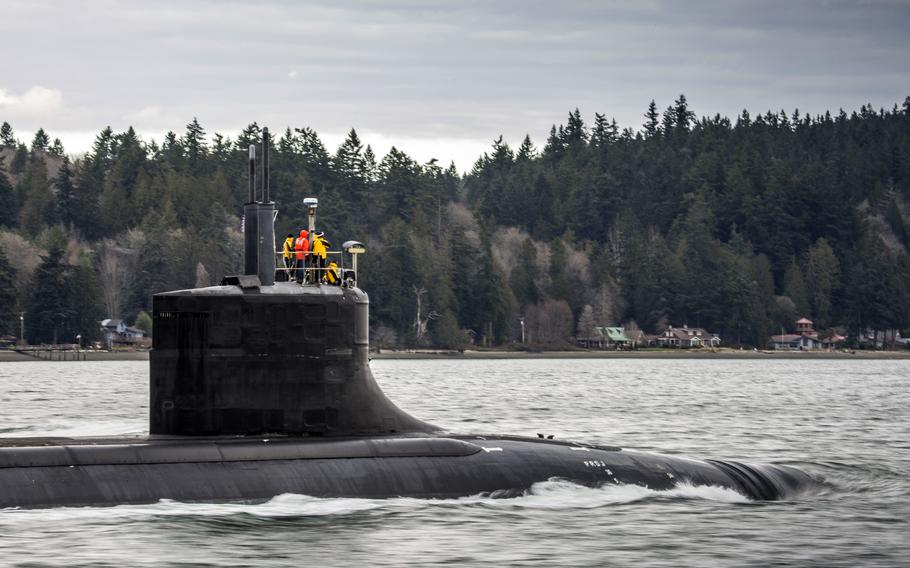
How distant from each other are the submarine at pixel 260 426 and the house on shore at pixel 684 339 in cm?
15244

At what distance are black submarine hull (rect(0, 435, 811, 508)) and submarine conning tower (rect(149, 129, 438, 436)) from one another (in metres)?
0.42

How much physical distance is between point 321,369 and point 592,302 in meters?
159

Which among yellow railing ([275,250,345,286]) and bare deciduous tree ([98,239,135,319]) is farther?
bare deciduous tree ([98,239,135,319])

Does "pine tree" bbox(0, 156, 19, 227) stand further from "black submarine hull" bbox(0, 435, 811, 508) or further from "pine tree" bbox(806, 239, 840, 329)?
"black submarine hull" bbox(0, 435, 811, 508)

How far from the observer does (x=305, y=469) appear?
23484 mm

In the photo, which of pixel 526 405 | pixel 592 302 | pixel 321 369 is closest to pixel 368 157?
pixel 592 302

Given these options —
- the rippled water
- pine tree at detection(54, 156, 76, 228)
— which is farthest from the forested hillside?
the rippled water

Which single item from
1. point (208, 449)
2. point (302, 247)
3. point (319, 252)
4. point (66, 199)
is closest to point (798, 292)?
point (66, 199)

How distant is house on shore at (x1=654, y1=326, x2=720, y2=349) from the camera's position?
176 metres

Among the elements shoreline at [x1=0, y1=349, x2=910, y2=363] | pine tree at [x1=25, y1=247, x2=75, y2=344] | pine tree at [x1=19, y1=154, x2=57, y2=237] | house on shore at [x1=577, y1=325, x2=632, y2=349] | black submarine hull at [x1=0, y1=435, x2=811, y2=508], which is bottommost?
black submarine hull at [x1=0, y1=435, x2=811, y2=508]

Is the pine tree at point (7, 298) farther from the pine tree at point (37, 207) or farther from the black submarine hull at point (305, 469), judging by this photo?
the black submarine hull at point (305, 469)

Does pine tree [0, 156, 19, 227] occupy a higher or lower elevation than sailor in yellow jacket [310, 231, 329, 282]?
higher

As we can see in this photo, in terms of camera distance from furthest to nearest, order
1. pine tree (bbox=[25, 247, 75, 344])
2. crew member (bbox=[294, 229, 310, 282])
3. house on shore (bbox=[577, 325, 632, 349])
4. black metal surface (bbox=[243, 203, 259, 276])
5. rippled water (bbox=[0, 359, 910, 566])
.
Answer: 1. house on shore (bbox=[577, 325, 632, 349])
2. pine tree (bbox=[25, 247, 75, 344])
3. crew member (bbox=[294, 229, 310, 282])
4. black metal surface (bbox=[243, 203, 259, 276])
5. rippled water (bbox=[0, 359, 910, 566])

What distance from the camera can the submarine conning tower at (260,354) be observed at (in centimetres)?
2334
